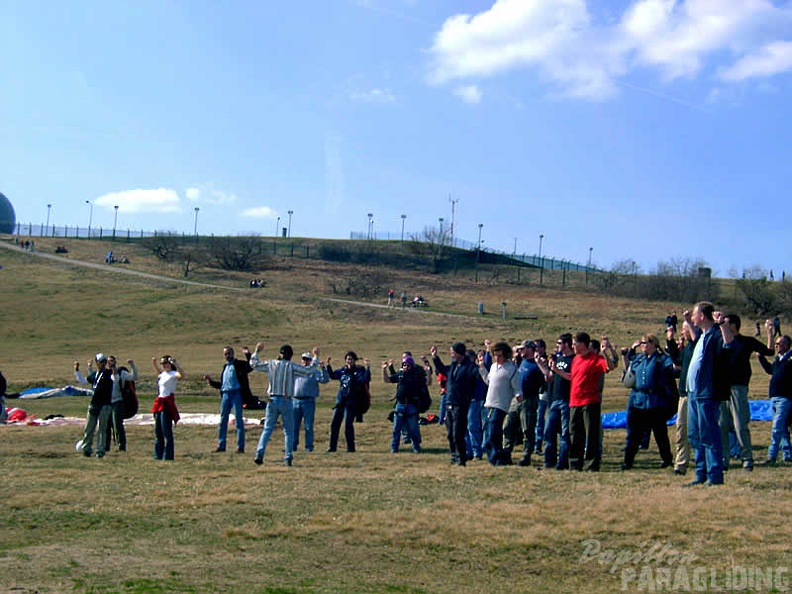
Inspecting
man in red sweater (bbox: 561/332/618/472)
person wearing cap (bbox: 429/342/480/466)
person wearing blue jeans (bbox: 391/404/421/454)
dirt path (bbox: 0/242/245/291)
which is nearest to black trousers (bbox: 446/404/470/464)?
person wearing cap (bbox: 429/342/480/466)

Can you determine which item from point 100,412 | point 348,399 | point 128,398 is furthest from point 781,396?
point 100,412

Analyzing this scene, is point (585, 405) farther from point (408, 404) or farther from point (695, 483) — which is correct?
point (408, 404)

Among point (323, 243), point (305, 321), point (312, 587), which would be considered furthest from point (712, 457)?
point (323, 243)

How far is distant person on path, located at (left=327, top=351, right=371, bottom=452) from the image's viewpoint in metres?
14.9

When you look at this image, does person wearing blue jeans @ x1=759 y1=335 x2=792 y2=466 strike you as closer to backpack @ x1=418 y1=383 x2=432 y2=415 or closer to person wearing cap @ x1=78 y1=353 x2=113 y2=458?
backpack @ x1=418 y1=383 x2=432 y2=415

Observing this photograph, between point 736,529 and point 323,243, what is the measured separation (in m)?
106

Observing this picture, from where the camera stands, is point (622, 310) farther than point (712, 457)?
Yes

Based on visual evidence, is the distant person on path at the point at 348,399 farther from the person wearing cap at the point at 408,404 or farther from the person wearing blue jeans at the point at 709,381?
the person wearing blue jeans at the point at 709,381

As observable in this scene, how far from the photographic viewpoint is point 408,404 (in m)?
14.8

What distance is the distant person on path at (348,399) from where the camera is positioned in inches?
587

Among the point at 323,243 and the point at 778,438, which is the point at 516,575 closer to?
the point at 778,438

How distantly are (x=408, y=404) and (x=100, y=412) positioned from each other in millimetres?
5151

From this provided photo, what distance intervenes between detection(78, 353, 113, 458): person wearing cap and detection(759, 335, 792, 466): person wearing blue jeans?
10.1 metres

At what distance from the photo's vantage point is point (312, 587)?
666 centimetres
